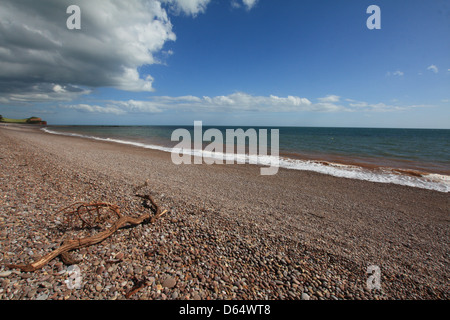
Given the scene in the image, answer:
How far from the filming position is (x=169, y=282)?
3.04 metres

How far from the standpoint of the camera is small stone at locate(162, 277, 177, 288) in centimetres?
298

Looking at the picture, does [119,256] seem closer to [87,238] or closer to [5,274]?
[87,238]

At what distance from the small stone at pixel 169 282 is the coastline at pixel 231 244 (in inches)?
2.4

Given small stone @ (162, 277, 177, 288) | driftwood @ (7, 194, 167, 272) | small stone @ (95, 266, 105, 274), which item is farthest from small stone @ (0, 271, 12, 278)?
small stone @ (162, 277, 177, 288)

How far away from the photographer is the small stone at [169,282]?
2.98 meters

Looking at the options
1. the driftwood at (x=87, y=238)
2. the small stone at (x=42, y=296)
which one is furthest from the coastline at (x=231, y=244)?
the driftwood at (x=87, y=238)

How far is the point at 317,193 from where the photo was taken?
9.64 meters

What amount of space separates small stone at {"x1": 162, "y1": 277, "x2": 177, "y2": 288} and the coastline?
0.20ft

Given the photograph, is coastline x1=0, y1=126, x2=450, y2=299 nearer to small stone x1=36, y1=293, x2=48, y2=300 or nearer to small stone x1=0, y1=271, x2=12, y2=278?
small stone x1=36, y1=293, x2=48, y2=300

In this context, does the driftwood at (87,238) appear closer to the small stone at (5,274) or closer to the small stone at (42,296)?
the small stone at (5,274)

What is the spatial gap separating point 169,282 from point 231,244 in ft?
5.14

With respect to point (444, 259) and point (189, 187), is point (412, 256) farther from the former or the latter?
point (189, 187)
